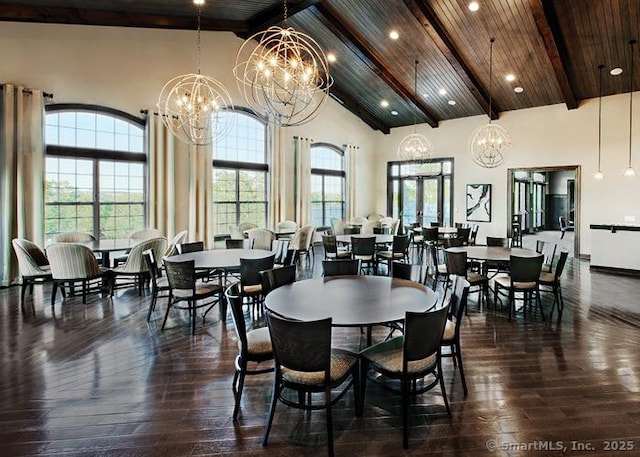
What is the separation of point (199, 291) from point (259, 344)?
1.96 m

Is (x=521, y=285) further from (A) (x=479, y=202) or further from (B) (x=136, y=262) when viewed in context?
(A) (x=479, y=202)

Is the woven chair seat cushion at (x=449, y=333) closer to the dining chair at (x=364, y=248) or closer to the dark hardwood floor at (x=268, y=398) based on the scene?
the dark hardwood floor at (x=268, y=398)

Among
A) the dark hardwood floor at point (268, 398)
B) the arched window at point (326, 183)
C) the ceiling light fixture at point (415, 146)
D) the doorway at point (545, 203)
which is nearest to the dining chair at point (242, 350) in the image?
the dark hardwood floor at point (268, 398)

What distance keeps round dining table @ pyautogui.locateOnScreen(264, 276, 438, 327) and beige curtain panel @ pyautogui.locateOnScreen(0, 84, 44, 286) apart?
539 cm

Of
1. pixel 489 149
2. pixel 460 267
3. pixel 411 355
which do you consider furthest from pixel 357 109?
pixel 411 355

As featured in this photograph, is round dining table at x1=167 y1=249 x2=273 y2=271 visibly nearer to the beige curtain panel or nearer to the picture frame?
the beige curtain panel

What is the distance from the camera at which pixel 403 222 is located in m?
13.3

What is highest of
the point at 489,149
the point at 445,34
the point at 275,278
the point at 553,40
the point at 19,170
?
the point at 445,34

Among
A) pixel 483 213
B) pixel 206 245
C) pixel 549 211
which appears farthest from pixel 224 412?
pixel 549 211

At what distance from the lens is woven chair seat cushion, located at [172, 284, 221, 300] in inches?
178

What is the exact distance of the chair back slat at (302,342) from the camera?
7.27ft

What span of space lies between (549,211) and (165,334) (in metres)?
17.7

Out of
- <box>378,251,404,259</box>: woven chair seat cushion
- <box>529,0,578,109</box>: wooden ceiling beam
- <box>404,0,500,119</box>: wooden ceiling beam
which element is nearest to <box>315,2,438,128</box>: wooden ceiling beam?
<box>404,0,500,119</box>: wooden ceiling beam

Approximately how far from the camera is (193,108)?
5730 mm
